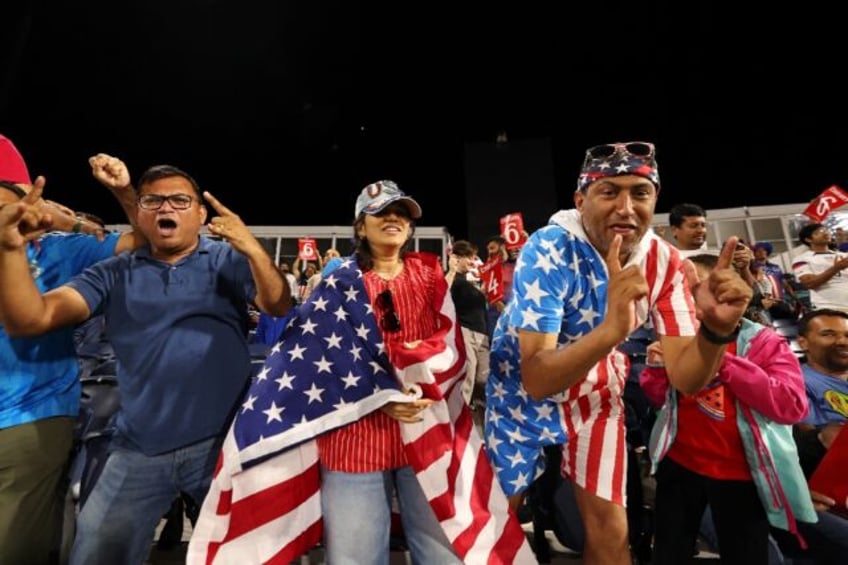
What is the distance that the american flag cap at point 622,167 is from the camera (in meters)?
2.04

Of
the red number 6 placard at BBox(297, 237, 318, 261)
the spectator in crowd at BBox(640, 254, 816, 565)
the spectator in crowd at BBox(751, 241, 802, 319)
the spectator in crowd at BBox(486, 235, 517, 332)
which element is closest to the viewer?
the spectator in crowd at BBox(640, 254, 816, 565)

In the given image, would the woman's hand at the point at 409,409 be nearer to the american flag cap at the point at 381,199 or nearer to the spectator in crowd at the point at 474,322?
the american flag cap at the point at 381,199

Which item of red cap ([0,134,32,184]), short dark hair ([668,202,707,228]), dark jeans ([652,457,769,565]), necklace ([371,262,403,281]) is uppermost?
red cap ([0,134,32,184])

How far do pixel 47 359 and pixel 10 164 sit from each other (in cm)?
96

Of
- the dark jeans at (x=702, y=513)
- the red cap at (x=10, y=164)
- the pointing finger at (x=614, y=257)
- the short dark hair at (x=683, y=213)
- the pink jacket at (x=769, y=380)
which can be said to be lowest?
the dark jeans at (x=702, y=513)

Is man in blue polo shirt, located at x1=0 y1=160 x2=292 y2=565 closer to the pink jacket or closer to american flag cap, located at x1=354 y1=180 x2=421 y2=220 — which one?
american flag cap, located at x1=354 y1=180 x2=421 y2=220

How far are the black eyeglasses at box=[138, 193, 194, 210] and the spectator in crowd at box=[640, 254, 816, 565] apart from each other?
249 centimetres

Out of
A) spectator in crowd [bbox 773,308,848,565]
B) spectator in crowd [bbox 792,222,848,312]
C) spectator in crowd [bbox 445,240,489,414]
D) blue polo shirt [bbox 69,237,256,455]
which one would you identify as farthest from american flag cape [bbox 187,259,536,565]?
spectator in crowd [bbox 792,222,848,312]

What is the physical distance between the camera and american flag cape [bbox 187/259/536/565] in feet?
6.47

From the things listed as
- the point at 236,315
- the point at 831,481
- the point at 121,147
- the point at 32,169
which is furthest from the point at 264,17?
the point at 831,481

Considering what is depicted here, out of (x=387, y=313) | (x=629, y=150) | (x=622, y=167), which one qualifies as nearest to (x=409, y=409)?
(x=387, y=313)

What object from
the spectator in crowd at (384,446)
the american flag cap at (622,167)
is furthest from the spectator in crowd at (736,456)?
the spectator in crowd at (384,446)

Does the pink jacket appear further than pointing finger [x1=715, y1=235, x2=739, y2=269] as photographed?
Yes

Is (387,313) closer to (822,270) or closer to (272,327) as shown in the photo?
(272,327)
